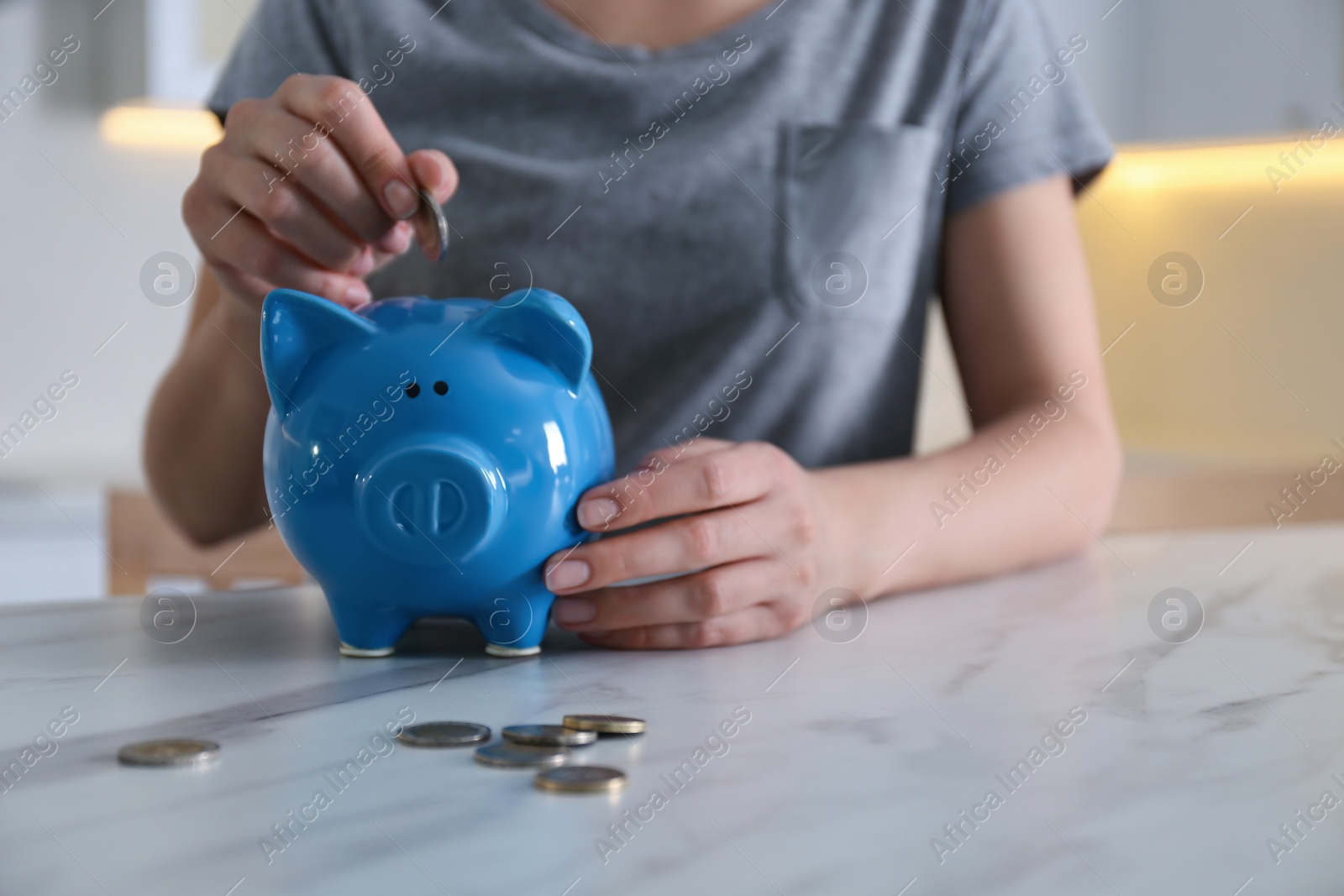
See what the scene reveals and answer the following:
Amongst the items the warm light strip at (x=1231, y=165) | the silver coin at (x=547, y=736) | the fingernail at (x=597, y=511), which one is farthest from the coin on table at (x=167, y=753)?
the warm light strip at (x=1231, y=165)

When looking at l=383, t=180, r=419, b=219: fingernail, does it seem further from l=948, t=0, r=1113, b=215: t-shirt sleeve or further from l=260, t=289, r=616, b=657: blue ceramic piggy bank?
l=948, t=0, r=1113, b=215: t-shirt sleeve

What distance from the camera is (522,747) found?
1.38 ft

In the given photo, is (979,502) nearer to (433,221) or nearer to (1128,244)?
(433,221)

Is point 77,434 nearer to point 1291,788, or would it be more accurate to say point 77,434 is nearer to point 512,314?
point 512,314

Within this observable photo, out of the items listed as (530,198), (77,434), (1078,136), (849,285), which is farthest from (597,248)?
(77,434)

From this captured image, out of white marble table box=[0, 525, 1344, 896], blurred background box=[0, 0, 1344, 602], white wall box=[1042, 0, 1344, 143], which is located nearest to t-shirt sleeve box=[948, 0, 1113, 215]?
white marble table box=[0, 525, 1344, 896]

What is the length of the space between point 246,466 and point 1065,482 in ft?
2.04

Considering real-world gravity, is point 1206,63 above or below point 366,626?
above

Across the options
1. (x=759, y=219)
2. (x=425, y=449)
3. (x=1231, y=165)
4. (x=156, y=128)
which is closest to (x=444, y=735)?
(x=425, y=449)

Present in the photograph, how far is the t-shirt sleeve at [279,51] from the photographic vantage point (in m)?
0.92

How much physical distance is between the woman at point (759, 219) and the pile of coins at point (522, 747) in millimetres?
411

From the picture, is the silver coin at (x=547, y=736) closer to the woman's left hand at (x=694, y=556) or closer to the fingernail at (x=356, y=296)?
the woman's left hand at (x=694, y=556)

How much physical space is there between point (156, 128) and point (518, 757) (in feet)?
7.78

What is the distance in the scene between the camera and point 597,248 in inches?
35.4
